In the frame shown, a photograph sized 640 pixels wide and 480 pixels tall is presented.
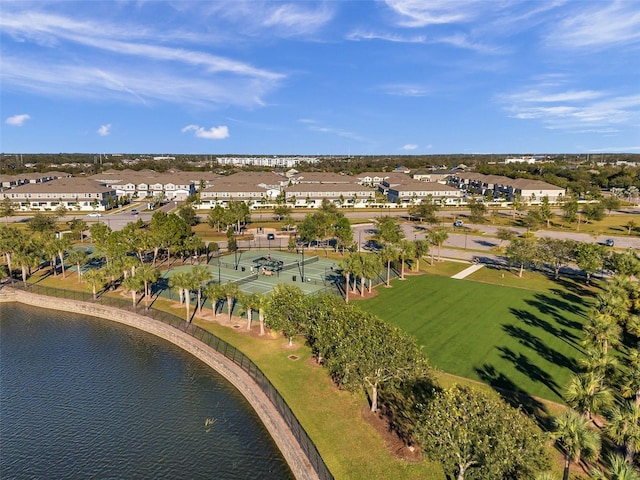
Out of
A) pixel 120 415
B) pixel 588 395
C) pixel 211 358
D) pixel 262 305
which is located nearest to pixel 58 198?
pixel 211 358

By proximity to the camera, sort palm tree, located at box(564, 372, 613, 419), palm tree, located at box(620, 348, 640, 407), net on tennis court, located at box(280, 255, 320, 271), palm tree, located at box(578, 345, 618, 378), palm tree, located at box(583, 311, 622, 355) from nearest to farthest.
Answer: palm tree, located at box(564, 372, 613, 419) → palm tree, located at box(620, 348, 640, 407) → palm tree, located at box(578, 345, 618, 378) → palm tree, located at box(583, 311, 622, 355) → net on tennis court, located at box(280, 255, 320, 271)

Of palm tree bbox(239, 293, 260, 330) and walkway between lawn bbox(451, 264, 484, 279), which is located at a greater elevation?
palm tree bbox(239, 293, 260, 330)

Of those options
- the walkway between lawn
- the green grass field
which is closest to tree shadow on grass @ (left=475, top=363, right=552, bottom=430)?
the green grass field

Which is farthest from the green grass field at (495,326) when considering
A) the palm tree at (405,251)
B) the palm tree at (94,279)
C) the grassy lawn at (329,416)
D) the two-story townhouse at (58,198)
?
the two-story townhouse at (58,198)

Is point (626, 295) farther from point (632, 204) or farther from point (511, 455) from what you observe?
point (632, 204)

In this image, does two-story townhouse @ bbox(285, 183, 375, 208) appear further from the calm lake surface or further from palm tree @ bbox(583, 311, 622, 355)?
palm tree @ bbox(583, 311, 622, 355)

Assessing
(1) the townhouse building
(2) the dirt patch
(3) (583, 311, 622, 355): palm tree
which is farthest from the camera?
(1) the townhouse building

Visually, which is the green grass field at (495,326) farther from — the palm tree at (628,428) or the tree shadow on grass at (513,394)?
the palm tree at (628,428)
